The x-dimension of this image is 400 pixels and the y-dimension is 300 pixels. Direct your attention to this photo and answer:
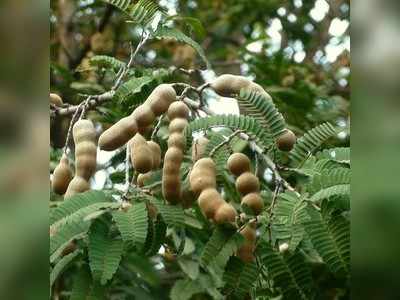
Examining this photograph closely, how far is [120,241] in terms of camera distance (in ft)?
3.12

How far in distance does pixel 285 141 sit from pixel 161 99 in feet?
0.62

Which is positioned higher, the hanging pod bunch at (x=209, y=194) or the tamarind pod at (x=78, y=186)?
the hanging pod bunch at (x=209, y=194)

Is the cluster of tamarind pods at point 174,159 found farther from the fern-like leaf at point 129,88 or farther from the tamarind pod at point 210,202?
the fern-like leaf at point 129,88

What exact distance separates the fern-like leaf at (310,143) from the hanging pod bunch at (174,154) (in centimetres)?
16

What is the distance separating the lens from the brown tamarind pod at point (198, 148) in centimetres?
105

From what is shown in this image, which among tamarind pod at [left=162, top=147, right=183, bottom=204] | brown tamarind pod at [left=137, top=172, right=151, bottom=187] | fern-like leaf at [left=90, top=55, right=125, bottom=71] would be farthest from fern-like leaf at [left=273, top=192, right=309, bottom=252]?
fern-like leaf at [left=90, top=55, right=125, bottom=71]

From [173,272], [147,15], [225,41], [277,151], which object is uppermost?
[147,15]

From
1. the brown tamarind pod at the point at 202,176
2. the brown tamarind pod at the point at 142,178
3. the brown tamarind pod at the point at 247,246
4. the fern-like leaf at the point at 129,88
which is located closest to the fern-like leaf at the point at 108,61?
the fern-like leaf at the point at 129,88

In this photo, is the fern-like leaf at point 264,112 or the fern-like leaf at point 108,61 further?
the fern-like leaf at point 108,61

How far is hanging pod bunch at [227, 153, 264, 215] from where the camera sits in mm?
980

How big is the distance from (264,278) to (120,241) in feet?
0.65
